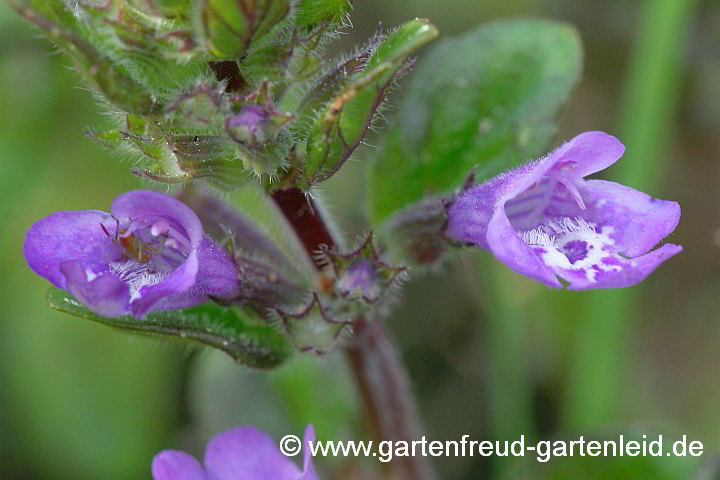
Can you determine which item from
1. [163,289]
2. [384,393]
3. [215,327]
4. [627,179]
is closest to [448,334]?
[627,179]

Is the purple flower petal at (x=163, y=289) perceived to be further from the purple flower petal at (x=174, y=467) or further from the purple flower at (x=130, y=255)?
the purple flower petal at (x=174, y=467)

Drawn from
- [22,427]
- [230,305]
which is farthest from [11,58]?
[230,305]

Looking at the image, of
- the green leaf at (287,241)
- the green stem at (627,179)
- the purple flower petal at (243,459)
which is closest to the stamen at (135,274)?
the green leaf at (287,241)

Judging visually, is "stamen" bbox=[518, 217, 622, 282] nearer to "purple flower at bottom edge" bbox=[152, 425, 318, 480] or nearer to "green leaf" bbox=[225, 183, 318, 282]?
"green leaf" bbox=[225, 183, 318, 282]

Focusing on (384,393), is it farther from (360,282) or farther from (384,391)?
(360,282)

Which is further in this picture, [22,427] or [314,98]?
[22,427]

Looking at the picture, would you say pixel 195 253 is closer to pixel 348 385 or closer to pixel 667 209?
pixel 667 209

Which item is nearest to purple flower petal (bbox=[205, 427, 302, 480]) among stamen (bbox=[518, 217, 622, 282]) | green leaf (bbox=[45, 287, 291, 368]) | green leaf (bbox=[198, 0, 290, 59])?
green leaf (bbox=[45, 287, 291, 368])
